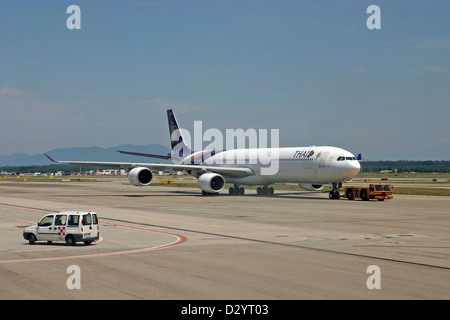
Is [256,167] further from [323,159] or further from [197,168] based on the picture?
[323,159]

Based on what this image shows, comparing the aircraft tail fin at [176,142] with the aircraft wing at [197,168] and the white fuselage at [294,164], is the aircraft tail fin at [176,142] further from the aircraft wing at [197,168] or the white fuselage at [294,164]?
the aircraft wing at [197,168]

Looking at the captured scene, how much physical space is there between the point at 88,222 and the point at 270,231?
29.6 feet

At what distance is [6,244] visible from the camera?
70.4 feet

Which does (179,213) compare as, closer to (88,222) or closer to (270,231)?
(270,231)

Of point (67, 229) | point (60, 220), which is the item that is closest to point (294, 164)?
point (60, 220)

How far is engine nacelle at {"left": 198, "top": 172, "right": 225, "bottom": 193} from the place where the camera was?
5841 cm

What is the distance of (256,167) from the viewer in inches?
2400

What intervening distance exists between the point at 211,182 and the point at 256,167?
18.4 feet

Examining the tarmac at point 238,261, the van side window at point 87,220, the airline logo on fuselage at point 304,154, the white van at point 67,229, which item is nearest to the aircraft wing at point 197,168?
the airline logo on fuselage at point 304,154

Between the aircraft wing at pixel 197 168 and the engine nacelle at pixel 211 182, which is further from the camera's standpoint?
the aircraft wing at pixel 197 168

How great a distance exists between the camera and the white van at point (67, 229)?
68.0 ft

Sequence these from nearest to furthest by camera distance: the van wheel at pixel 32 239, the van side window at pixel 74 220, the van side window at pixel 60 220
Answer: the van side window at pixel 74 220
the van side window at pixel 60 220
the van wheel at pixel 32 239

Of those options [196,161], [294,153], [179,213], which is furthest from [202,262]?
[196,161]

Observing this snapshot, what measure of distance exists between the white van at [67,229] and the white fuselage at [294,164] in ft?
111
